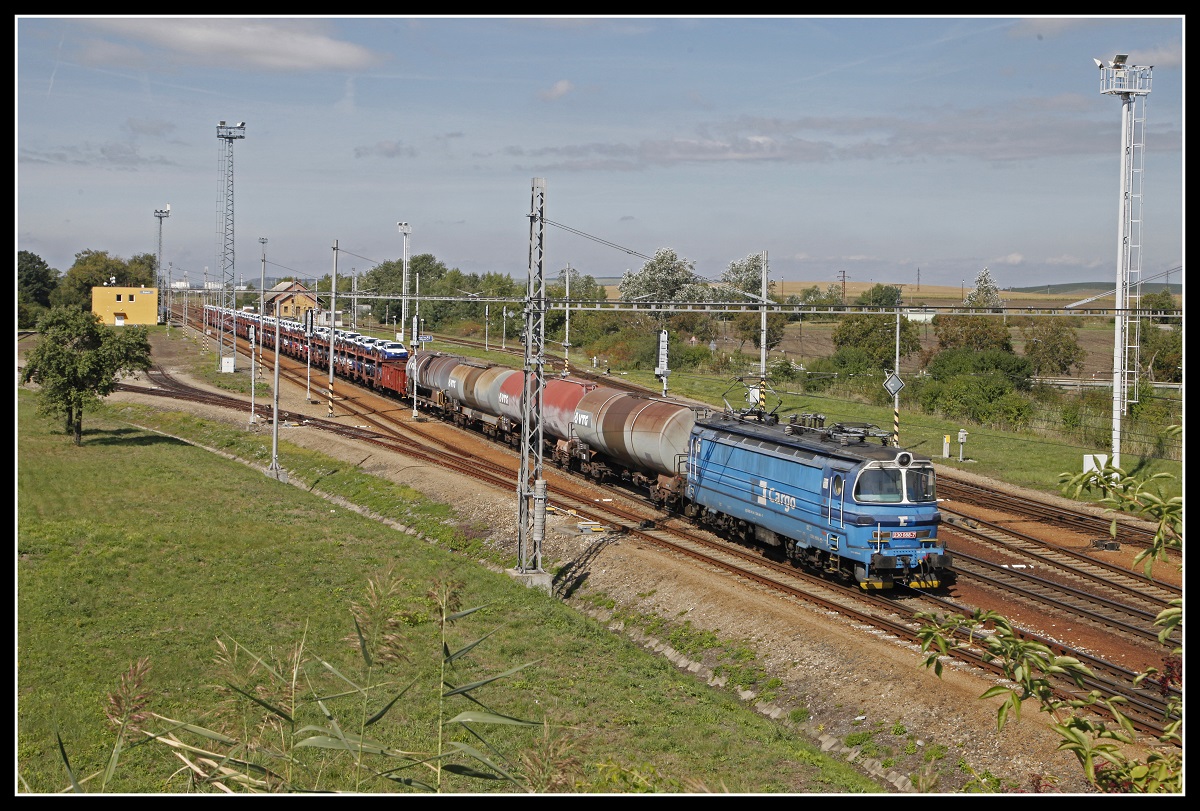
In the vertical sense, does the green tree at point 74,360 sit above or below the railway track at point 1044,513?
above

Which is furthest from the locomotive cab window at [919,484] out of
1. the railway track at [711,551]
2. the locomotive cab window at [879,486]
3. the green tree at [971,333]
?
the green tree at [971,333]

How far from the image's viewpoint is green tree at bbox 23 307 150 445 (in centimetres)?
5131

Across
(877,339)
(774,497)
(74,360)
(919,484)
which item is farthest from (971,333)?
(74,360)

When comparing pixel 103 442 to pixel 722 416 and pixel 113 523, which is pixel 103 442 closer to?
pixel 113 523

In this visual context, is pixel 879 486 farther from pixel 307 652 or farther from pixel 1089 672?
pixel 1089 672

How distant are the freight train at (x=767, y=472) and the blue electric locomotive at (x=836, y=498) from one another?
29mm

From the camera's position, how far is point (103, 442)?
2115 inches

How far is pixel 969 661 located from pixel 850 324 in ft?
198

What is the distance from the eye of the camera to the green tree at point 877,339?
237ft

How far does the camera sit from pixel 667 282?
334 ft

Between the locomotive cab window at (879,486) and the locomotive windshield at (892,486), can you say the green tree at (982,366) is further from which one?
the locomotive cab window at (879,486)

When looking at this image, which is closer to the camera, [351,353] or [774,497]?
[774,497]

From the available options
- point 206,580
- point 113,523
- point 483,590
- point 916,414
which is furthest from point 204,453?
point 916,414

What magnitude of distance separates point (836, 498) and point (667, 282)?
79468 mm
